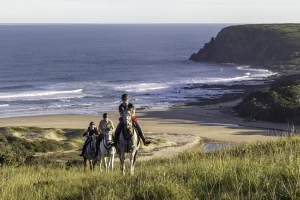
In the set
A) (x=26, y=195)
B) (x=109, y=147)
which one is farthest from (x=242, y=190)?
(x=109, y=147)

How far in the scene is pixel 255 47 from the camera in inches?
4660

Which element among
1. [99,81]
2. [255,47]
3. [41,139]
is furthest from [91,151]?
[255,47]

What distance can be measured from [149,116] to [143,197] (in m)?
43.4

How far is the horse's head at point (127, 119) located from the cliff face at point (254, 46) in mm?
97850

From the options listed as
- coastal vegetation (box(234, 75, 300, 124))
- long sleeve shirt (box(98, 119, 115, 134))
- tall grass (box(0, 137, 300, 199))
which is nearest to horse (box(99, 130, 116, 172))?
long sleeve shirt (box(98, 119, 115, 134))

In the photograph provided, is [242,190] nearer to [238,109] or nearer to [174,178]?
[174,178]

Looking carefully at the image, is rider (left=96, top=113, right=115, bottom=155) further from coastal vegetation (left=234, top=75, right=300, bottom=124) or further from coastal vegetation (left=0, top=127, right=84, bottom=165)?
coastal vegetation (left=234, top=75, right=300, bottom=124)

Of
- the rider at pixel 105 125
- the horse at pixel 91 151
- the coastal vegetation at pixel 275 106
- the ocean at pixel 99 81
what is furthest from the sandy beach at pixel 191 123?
the rider at pixel 105 125

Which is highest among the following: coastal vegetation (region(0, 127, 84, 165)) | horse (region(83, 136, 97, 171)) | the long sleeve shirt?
the long sleeve shirt

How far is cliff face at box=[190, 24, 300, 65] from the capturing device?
111875mm

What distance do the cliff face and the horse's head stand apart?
97850 mm

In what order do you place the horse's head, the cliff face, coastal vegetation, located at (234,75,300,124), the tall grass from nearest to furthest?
the tall grass → the horse's head → coastal vegetation, located at (234,75,300,124) → the cliff face

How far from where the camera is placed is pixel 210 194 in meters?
7.04

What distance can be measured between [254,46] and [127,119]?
362ft
